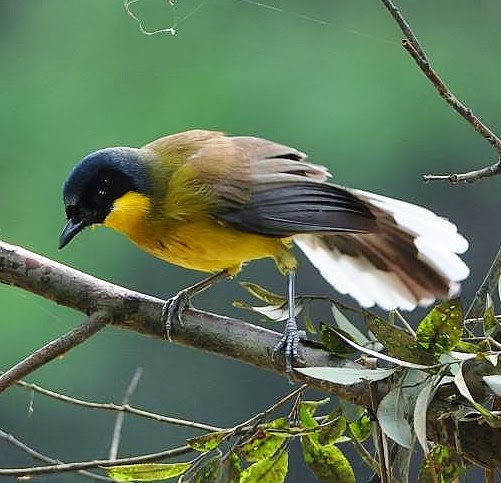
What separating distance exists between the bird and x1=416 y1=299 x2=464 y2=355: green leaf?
0.28 metres

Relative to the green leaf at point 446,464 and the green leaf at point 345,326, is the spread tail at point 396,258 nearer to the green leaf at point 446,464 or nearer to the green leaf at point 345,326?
the green leaf at point 345,326

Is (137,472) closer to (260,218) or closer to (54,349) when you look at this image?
(54,349)

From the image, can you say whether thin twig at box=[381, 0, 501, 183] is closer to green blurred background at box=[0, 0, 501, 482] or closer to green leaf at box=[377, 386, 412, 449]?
green leaf at box=[377, 386, 412, 449]

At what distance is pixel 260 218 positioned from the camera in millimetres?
1027

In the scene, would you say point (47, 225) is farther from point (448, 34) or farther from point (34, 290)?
point (448, 34)

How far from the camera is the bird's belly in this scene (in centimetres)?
104

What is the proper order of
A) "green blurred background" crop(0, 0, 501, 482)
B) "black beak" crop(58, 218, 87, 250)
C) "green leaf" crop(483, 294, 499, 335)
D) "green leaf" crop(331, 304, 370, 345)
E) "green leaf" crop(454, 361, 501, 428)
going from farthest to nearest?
"green blurred background" crop(0, 0, 501, 482) → "black beak" crop(58, 218, 87, 250) → "green leaf" crop(331, 304, 370, 345) → "green leaf" crop(483, 294, 499, 335) → "green leaf" crop(454, 361, 501, 428)

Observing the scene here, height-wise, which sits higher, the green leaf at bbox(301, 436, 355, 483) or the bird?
the bird

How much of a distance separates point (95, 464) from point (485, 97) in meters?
0.89

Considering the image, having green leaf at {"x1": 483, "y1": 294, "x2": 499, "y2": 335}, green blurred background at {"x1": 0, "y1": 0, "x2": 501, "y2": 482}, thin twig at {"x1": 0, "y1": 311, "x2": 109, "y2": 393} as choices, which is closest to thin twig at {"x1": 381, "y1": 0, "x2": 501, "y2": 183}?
Result: green leaf at {"x1": 483, "y1": 294, "x2": 499, "y2": 335}

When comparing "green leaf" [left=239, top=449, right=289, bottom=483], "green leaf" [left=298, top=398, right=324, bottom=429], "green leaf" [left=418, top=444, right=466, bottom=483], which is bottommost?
"green leaf" [left=239, top=449, right=289, bottom=483]

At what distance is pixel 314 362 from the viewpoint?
796mm

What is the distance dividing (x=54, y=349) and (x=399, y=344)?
0.29 metres

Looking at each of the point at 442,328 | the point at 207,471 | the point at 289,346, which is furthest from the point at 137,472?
the point at 442,328
